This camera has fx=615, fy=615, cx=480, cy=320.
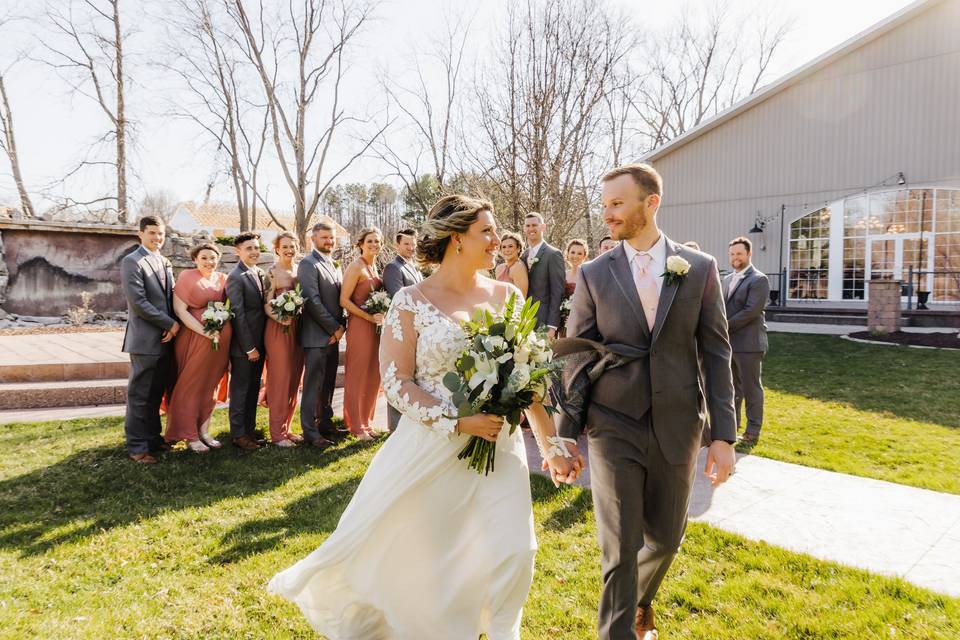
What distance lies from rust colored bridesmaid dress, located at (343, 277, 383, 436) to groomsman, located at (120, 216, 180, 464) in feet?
6.40

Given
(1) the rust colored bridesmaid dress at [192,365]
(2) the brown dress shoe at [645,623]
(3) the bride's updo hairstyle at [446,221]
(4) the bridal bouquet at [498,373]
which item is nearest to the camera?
(4) the bridal bouquet at [498,373]

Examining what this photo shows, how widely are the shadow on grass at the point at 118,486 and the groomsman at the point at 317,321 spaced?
0.41 meters

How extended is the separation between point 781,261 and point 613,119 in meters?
15.3

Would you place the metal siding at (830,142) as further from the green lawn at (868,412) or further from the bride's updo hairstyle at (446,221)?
the bride's updo hairstyle at (446,221)

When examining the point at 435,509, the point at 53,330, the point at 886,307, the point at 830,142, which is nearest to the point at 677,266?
the point at 435,509

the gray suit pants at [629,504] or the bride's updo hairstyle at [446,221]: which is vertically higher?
the bride's updo hairstyle at [446,221]

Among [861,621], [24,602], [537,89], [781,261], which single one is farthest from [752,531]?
[781,261]

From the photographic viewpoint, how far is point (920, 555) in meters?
4.24

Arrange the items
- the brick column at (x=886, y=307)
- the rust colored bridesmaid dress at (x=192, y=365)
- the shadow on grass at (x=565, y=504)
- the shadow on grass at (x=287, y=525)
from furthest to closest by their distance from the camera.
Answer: the brick column at (x=886, y=307) → the rust colored bridesmaid dress at (x=192, y=365) → the shadow on grass at (x=565, y=504) → the shadow on grass at (x=287, y=525)

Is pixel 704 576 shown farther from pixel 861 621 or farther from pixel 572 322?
pixel 572 322

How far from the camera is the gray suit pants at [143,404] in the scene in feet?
21.6

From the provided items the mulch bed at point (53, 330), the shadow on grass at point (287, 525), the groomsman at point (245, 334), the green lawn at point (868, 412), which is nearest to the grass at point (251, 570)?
the shadow on grass at point (287, 525)

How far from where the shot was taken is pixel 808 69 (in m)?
21.7

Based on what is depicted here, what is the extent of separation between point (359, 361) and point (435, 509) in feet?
15.8
